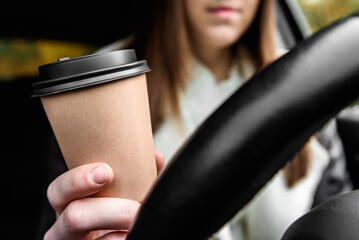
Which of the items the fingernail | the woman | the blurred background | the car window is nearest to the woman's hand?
the fingernail

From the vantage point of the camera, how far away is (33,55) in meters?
1.81

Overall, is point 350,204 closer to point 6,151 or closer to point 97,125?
point 97,125

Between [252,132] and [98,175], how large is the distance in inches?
10.0

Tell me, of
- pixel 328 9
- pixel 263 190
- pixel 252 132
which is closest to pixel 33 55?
pixel 263 190

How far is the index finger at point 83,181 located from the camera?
46 centimetres

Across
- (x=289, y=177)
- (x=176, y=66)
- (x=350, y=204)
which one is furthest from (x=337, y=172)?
(x=350, y=204)

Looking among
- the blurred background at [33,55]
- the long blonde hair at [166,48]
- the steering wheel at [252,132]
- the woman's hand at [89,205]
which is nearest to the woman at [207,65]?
the long blonde hair at [166,48]

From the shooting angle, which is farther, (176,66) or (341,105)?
(176,66)

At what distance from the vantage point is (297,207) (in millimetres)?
1355

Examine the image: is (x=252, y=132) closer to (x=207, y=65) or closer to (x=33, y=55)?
→ (x=207, y=65)

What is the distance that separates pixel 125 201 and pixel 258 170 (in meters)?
0.27

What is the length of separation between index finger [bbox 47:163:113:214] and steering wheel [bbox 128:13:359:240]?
7.1 inches

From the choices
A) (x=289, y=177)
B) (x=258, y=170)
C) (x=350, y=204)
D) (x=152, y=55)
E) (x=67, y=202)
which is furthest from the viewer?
(x=289, y=177)

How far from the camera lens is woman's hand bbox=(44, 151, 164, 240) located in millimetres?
467
